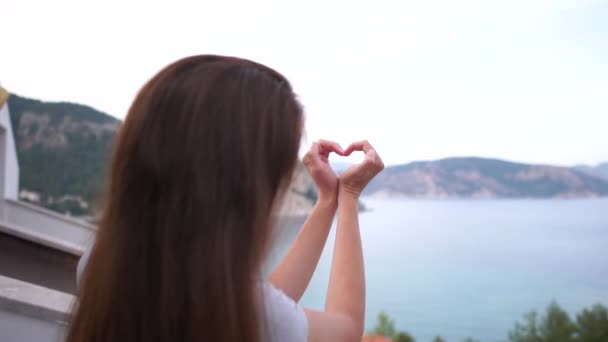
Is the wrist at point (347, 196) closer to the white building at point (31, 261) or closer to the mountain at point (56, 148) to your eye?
the white building at point (31, 261)

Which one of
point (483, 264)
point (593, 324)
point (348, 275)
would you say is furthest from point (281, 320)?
point (483, 264)

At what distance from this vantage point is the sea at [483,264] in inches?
599

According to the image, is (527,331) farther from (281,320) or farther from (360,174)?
(281,320)

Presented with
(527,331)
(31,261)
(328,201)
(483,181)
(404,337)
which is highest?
(483,181)

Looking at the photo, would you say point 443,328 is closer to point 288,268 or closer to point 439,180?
point 439,180

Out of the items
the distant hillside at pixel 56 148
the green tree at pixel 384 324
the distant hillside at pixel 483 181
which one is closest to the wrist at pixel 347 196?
the green tree at pixel 384 324

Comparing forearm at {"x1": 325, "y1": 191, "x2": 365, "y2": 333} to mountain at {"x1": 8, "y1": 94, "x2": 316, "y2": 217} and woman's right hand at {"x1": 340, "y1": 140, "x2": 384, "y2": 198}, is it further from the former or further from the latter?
mountain at {"x1": 8, "y1": 94, "x2": 316, "y2": 217}

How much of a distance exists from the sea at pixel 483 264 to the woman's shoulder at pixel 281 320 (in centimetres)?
1378

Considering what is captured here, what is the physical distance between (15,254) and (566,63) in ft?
58.6

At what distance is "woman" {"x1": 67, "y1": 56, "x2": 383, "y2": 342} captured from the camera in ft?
1.60

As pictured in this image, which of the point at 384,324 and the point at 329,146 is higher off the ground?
the point at 329,146

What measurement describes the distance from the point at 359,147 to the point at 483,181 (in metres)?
8.15

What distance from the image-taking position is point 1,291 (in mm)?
1158

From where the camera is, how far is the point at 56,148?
8008 millimetres
